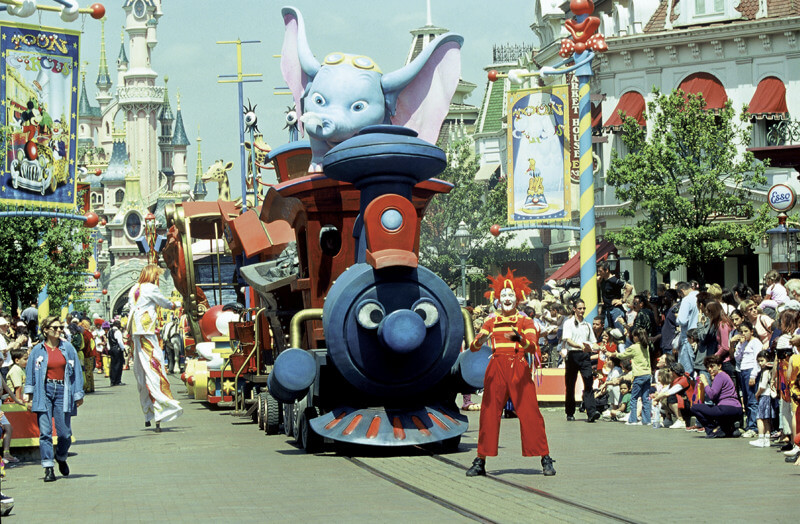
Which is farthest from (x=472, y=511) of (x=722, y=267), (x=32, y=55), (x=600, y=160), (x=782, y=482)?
(x=600, y=160)

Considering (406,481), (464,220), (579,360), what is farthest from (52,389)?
(464,220)

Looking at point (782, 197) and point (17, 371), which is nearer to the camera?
point (17, 371)

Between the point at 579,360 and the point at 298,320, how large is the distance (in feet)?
17.3

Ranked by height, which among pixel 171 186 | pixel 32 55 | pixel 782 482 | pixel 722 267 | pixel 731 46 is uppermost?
pixel 171 186

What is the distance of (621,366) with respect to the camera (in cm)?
2036

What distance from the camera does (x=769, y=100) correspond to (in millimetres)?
35156

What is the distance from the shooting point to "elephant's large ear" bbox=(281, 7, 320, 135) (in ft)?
59.9

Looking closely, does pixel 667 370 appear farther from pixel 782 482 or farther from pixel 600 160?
pixel 600 160

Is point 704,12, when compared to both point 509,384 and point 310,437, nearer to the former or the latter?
point 310,437

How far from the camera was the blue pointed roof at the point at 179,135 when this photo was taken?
184750mm

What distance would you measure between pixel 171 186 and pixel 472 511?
582ft

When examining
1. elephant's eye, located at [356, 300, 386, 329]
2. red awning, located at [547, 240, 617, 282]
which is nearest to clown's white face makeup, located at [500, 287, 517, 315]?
elephant's eye, located at [356, 300, 386, 329]

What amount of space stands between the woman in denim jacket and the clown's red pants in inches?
156

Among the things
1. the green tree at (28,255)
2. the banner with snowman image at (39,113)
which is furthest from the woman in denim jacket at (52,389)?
the green tree at (28,255)
